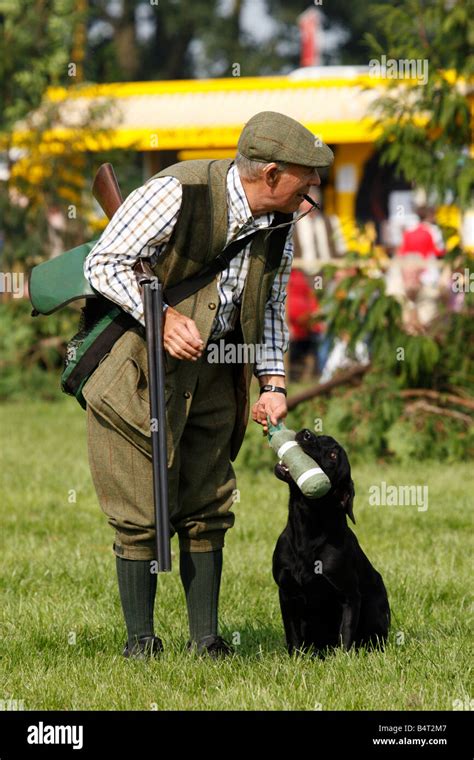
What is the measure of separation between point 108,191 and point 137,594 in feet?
5.03

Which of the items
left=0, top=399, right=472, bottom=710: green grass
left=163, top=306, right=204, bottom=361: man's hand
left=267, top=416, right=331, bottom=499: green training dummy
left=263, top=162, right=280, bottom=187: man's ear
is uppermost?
left=263, top=162, right=280, bottom=187: man's ear

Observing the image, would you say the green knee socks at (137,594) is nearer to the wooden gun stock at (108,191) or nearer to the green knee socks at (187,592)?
the green knee socks at (187,592)

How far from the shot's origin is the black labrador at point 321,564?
502 cm

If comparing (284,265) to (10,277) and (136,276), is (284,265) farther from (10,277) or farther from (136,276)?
(10,277)

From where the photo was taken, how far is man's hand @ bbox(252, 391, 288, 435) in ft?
16.4

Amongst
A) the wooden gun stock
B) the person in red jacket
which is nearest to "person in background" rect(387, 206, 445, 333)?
the person in red jacket

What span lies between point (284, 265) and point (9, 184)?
11863 millimetres

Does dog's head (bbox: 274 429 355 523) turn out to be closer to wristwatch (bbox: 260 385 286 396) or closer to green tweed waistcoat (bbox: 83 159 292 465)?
wristwatch (bbox: 260 385 286 396)

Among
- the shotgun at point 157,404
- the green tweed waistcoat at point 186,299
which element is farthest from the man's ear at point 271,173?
the shotgun at point 157,404

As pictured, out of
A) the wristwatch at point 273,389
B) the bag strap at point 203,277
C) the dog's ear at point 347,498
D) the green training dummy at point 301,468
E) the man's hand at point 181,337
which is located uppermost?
the bag strap at point 203,277

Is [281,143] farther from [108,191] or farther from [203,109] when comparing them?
[203,109]

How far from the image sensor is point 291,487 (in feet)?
16.7

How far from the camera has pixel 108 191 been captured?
5.04m

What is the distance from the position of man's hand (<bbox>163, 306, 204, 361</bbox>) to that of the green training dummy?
63cm
